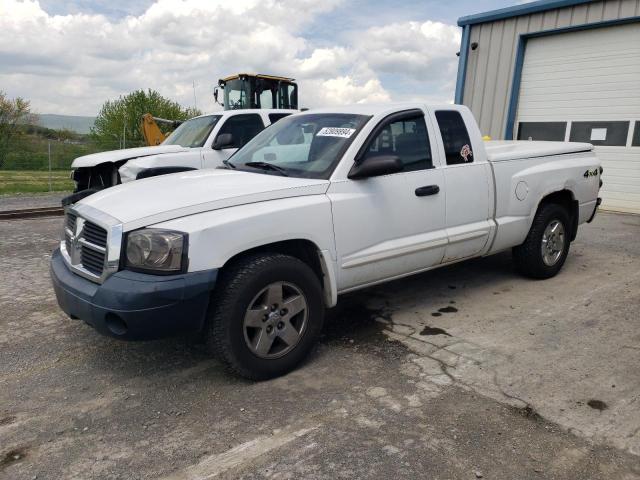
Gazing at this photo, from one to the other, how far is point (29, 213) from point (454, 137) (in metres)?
8.43

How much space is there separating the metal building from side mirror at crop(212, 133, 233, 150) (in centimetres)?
767

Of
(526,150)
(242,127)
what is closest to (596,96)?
(526,150)

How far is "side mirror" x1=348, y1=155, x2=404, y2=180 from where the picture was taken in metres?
3.61

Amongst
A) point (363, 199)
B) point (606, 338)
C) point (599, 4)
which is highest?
point (599, 4)

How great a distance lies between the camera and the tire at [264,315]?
3082 mm

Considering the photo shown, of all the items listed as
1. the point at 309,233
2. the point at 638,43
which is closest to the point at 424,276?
the point at 309,233

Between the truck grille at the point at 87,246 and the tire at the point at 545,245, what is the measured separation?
401 centimetres

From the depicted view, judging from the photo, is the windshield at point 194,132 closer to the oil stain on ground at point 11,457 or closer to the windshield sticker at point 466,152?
the windshield sticker at point 466,152

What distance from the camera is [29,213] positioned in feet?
31.9

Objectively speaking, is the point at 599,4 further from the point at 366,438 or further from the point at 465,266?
the point at 366,438

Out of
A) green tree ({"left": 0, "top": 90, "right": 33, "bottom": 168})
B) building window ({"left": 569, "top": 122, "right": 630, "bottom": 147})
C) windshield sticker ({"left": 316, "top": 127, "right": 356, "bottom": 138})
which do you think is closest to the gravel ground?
windshield sticker ({"left": 316, "top": 127, "right": 356, "bottom": 138})

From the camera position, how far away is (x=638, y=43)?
1022 cm

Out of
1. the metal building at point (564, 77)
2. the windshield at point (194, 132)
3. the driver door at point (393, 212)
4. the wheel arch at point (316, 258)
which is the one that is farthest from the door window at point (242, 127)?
the metal building at point (564, 77)

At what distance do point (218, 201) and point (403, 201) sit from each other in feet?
4.89
